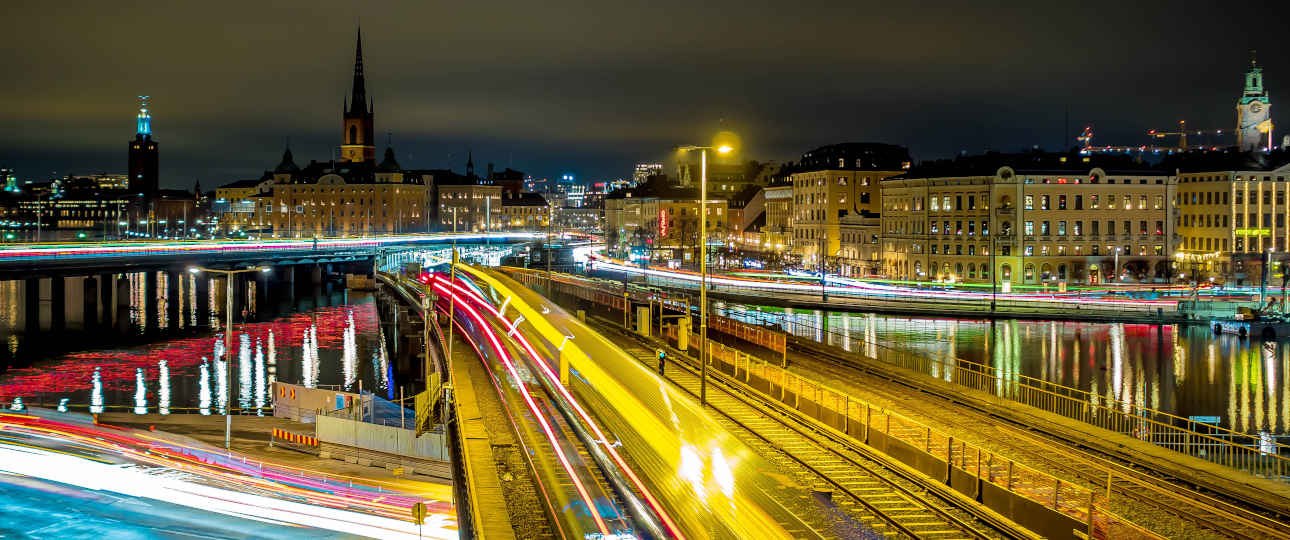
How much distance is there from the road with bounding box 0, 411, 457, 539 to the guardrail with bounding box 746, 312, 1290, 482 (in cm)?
Result: 1475

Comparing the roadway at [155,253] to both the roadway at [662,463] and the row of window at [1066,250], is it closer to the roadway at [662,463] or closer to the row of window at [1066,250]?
the roadway at [662,463]

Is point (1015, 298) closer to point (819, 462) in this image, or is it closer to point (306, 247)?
point (819, 462)


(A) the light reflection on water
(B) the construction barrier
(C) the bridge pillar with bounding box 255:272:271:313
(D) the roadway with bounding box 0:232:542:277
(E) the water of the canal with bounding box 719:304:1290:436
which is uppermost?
(D) the roadway with bounding box 0:232:542:277

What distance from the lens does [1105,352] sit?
50.4 m

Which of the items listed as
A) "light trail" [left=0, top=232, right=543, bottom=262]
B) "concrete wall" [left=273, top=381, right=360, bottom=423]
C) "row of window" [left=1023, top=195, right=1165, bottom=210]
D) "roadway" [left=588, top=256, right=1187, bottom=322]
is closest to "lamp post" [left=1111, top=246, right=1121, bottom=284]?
"row of window" [left=1023, top=195, right=1165, bottom=210]

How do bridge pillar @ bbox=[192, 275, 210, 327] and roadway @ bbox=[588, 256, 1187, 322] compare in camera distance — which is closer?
roadway @ bbox=[588, 256, 1187, 322]

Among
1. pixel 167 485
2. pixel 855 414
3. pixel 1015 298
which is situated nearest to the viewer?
pixel 855 414

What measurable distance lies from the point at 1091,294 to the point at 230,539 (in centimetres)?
6166

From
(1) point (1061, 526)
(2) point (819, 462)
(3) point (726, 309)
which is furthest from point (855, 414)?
(3) point (726, 309)

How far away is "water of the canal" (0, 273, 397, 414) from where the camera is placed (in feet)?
141

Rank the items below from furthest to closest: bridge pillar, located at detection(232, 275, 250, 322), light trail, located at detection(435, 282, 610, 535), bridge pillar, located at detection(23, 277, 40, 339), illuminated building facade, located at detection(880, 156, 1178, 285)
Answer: illuminated building facade, located at detection(880, 156, 1178, 285), bridge pillar, located at detection(232, 275, 250, 322), bridge pillar, located at detection(23, 277, 40, 339), light trail, located at detection(435, 282, 610, 535)

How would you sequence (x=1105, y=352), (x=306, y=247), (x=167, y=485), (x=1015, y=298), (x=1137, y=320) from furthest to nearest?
(x=306, y=247) → (x=1015, y=298) → (x=1137, y=320) → (x=1105, y=352) → (x=167, y=485)

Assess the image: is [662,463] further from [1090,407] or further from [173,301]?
[173,301]

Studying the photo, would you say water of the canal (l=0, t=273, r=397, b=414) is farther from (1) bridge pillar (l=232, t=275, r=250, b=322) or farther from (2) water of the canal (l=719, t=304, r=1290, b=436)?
(2) water of the canal (l=719, t=304, r=1290, b=436)
